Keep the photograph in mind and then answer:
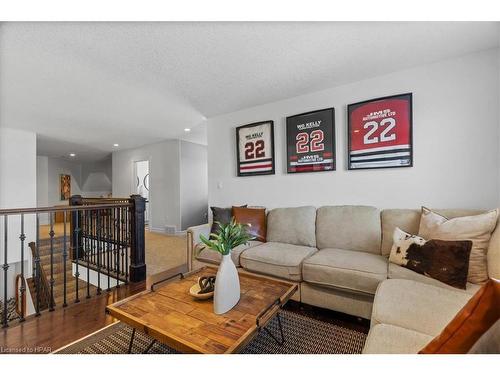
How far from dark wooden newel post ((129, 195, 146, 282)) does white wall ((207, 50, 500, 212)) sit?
197cm

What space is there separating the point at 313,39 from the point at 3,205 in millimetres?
5770

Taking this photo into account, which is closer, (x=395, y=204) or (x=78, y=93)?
(x=395, y=204)

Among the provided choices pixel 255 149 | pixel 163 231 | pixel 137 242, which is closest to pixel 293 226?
pixel 255 149

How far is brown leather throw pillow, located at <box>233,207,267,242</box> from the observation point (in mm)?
2652

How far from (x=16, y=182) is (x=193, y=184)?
337cm

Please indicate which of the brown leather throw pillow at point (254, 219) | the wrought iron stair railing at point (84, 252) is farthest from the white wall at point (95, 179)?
the brown leather throw pillow at point (254, 219)

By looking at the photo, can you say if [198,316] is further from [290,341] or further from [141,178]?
→ [141,178]

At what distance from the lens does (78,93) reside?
2736mm

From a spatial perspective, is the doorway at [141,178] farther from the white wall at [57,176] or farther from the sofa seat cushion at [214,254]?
the sofa seat cushion at [214,254]

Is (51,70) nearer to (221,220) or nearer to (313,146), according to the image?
(221,220)

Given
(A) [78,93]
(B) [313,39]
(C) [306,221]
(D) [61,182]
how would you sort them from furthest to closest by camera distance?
(D) [61,182]
(A) [78,93]
(C) [306,221]
(B) [313,39]

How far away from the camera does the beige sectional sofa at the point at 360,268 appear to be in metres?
1.10

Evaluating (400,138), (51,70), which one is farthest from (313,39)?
(51,70)

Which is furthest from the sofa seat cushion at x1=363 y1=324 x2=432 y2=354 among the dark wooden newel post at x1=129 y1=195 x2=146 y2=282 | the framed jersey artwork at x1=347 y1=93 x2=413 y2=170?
the dark wooden newel post at x1=129 y1=195 x2=146 y2=282
